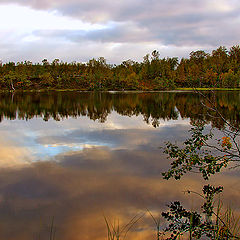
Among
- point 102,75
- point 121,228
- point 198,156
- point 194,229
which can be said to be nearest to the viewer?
point 194,229

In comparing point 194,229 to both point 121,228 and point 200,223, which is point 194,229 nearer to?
point 200,223

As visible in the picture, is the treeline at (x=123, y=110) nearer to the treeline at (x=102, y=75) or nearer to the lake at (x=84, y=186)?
the lake at (x=84, y=186)

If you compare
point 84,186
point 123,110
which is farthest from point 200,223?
point 123,110

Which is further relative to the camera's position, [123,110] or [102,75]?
[102,75]

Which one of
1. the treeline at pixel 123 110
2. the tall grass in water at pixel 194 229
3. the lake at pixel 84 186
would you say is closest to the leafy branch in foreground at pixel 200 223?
the tall grass in water at pixel 194 229

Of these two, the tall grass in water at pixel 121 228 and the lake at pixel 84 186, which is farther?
the lake at pixel 84 186

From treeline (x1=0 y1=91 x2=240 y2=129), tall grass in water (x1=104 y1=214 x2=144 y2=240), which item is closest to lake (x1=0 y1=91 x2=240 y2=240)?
tall grass in water (x1=104 y1=214 x2=144 y2=240)

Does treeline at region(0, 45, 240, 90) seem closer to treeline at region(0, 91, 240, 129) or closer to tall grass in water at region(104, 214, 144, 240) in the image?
treeline at region(0, 91, 240, 129)

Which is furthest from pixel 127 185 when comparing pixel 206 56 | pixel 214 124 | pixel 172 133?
pixel 206 56

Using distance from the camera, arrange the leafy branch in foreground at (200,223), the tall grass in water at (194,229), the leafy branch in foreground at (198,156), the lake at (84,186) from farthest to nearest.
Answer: the leafy branch in foreground at (198,156)
the lake at (84,186)
the leafy branch in foreground at (200,223)
the tall grass in water at (194,229)

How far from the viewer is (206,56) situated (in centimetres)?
13325

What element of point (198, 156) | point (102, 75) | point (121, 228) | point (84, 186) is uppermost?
point (102, 75)

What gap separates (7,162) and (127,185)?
524 cm

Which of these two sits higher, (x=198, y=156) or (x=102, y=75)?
(x=102, y=75)
